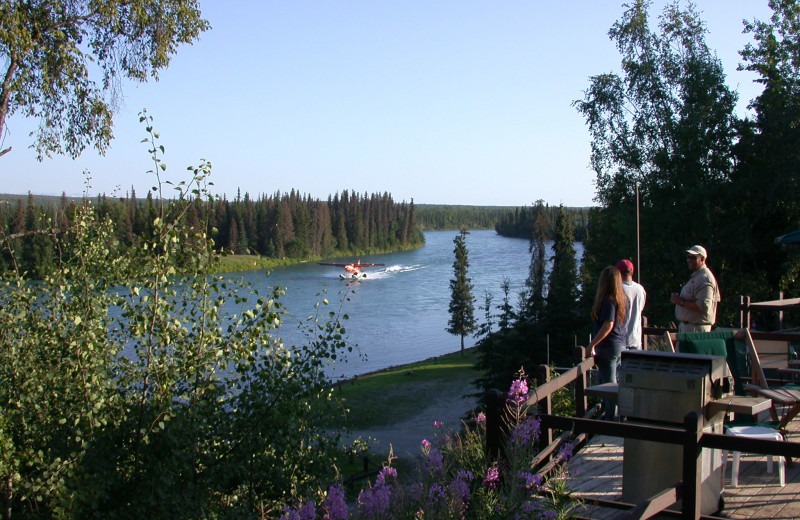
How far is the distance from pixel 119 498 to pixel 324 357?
2.43m

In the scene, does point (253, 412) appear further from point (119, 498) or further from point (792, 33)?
point (792, 33)

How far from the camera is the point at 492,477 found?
146 inches

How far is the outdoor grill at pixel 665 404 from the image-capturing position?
4.17m

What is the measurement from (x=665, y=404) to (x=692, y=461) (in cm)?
72

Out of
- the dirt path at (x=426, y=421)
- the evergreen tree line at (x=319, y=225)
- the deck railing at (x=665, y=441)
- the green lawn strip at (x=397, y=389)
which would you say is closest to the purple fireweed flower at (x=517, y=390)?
the deck railing at (x=665, y=441)

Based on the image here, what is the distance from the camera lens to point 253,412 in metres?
7.13

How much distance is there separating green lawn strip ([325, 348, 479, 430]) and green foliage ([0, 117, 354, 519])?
1871 cm

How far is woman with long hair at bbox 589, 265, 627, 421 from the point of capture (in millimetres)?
6281

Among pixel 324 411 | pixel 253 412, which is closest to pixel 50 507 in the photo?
pixel 253 412

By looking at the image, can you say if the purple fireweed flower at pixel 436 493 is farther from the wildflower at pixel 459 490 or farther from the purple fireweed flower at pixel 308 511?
the purple fireweed flower at pixel 308 511

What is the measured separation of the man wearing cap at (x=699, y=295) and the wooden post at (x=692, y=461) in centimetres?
362

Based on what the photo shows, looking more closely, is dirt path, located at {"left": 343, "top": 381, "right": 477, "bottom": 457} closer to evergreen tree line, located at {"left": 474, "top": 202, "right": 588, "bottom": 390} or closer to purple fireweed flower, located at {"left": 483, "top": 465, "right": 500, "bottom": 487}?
evergreen tree line, located at {"left": 474, "top": 202, "right": 588, "bottom": 390}

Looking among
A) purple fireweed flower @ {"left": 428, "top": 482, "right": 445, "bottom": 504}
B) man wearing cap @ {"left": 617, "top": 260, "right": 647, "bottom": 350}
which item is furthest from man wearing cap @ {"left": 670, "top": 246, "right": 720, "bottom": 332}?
purple fireweed flower @ {"left": 428, "top": 482, "right": 445, "bottom": 504}

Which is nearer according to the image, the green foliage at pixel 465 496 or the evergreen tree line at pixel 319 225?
the green foliage at pixel 465 496
